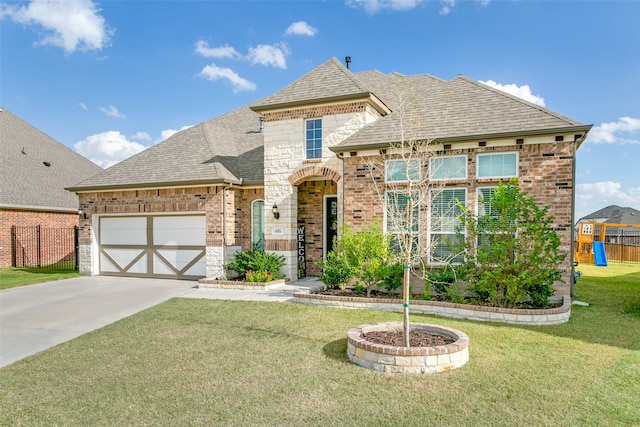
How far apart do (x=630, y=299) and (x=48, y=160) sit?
1019 inches

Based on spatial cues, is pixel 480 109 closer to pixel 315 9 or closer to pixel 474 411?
pixel 315 9

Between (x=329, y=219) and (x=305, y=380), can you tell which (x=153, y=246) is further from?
(x=305, y=380)

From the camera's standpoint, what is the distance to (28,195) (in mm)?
18656

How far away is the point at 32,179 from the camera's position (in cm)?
1970

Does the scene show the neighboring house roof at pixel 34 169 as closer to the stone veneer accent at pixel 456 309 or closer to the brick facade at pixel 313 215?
the brick facade at pixel 313 215

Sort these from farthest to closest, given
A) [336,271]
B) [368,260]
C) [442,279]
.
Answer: [336,271] < [368,260] < [442,279]

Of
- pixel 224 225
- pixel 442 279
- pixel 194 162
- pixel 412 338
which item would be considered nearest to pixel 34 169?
pixel 194 162

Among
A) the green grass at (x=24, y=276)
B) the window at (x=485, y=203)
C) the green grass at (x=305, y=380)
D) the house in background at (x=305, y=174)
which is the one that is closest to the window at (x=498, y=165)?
the house in background at (x=305, y=174)

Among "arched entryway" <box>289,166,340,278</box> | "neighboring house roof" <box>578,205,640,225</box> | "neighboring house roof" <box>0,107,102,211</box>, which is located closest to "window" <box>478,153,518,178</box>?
"arched entryway" <box>289,166,340,278</box>

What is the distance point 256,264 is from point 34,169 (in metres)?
15.5

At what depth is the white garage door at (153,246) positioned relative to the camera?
13805mm

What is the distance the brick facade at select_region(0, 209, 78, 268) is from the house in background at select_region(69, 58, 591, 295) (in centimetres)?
554

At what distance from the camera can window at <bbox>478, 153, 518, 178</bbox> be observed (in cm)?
969

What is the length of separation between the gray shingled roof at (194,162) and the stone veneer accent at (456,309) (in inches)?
223
